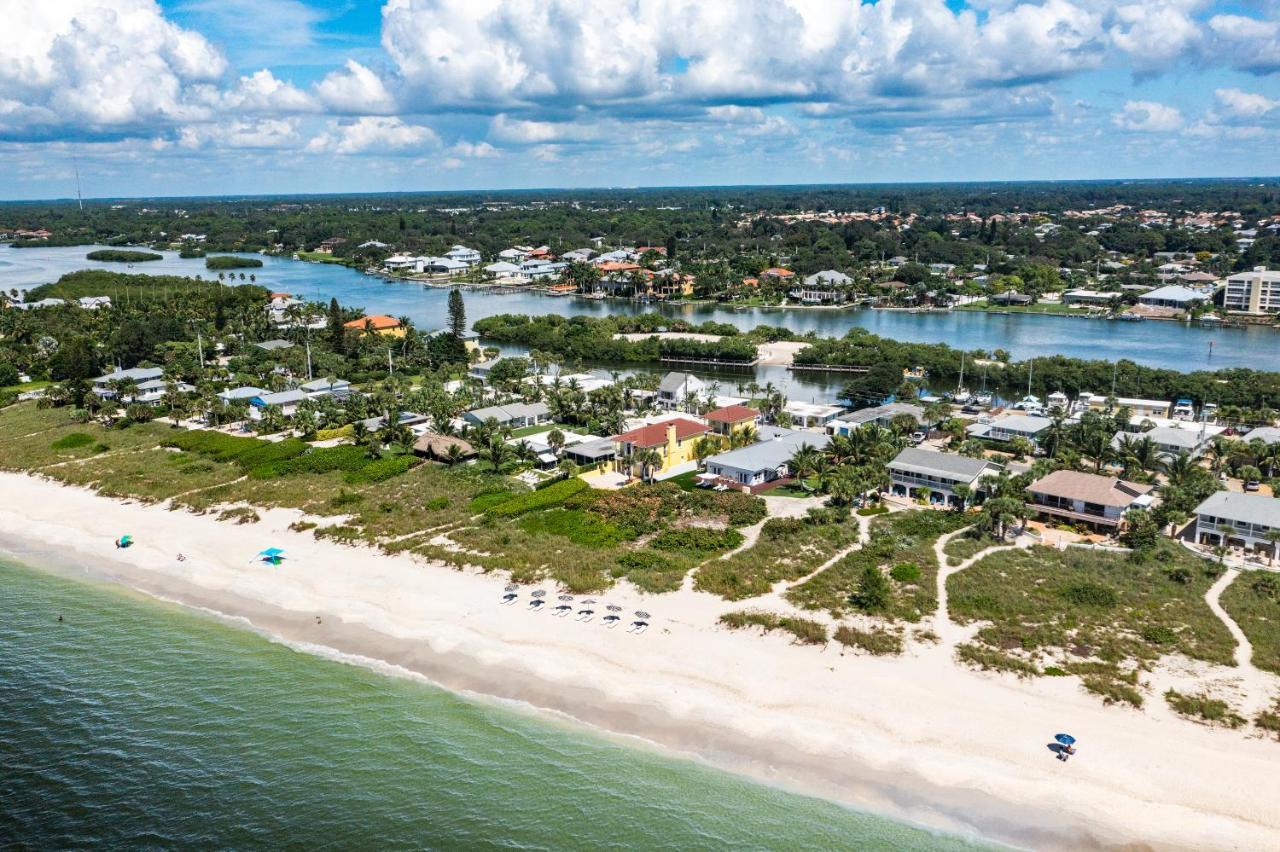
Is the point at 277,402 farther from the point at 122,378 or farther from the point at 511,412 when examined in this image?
the point at 511,412

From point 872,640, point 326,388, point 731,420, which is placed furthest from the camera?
point 326,388

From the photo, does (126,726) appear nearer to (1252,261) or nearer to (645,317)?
(645,317)

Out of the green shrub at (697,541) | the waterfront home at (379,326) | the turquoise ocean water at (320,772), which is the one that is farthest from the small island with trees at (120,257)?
the green shrub at (697,541)

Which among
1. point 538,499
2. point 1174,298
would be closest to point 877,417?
point 538,499

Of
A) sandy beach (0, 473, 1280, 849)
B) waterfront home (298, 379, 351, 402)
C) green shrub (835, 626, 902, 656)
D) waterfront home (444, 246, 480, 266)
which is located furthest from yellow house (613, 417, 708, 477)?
waterfront home (444, 246, 480, 266)

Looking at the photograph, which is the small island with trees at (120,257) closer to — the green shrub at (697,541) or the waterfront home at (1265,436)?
the green shrub at (697,541)
